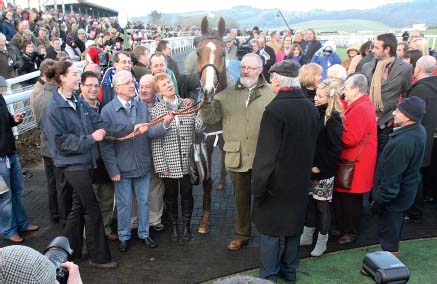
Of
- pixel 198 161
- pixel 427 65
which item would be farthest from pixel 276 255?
pixel 427 65

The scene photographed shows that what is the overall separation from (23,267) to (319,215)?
3.33 metres

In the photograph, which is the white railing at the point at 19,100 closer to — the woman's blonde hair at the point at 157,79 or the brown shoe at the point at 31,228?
the brown shoe at the point at 31,228

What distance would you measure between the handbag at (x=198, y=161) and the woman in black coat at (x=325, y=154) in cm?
124

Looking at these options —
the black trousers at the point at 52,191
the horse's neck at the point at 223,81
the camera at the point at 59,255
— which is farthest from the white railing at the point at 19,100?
the camera at the point at 59,255

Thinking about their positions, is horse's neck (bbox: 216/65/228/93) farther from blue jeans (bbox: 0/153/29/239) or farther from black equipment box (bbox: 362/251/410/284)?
black equipment box (bbox: 362/251/410/284)

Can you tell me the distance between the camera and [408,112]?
3490 millimetres

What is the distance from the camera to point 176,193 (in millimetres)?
4434

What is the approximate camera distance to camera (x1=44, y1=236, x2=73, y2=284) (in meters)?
1.68

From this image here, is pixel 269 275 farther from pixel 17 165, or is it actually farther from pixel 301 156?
pixel 17 165

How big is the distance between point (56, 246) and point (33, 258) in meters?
0.66

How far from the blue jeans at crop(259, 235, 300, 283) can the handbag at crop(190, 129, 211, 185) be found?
124 cm

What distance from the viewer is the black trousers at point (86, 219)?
3.63 m

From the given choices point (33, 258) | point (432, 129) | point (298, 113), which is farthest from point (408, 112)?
point (33, 258)

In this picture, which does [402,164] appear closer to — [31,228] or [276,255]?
[276,255]
